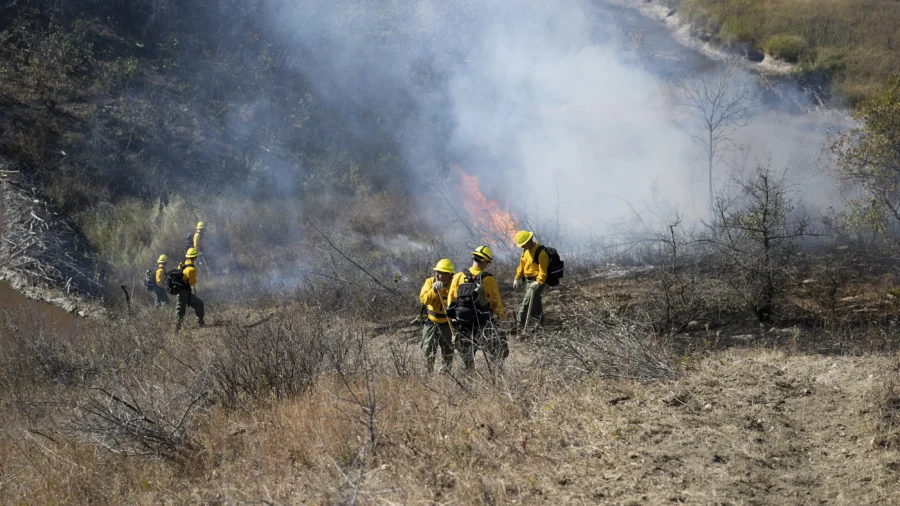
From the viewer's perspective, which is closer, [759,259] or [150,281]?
[759,259]

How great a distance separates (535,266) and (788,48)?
57.0 feet

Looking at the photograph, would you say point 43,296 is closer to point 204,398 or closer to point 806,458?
point 204,398

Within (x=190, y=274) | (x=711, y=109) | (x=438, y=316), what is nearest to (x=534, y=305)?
(x=438, y=316)

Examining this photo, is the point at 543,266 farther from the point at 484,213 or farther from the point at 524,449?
the point at 484,213

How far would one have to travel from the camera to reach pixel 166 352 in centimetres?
864

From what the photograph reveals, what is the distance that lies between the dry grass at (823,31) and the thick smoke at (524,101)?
5.45ft

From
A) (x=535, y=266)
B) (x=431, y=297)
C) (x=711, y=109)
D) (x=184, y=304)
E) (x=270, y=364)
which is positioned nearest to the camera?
(x=270, y=364)

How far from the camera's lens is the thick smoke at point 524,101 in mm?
19875

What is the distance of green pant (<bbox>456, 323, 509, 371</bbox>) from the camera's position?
20.9 feet

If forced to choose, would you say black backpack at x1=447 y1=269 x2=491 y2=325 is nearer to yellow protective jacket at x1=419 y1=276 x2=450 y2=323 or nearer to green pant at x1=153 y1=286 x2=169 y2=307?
yellow protective jacket at x1=419 y1=276 x2=450 y2=323

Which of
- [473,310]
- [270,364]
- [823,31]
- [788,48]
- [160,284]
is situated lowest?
[270,364]

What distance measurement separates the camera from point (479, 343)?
21.2 ft

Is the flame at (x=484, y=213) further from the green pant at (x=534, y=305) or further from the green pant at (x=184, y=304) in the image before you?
the green pant at (x=184, y=304)

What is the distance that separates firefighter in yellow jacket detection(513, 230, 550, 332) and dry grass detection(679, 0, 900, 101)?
15791mm
